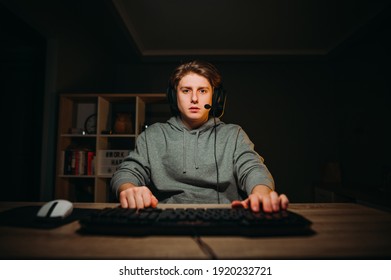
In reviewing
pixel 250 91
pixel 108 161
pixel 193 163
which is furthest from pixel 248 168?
pixel 250 91

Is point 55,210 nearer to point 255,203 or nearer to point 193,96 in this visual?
point 255,203

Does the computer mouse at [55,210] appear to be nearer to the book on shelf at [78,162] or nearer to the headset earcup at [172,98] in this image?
the headset earcup at [172,98]

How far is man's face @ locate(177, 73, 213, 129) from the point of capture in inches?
50.4

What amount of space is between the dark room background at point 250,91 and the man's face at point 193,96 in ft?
4.49

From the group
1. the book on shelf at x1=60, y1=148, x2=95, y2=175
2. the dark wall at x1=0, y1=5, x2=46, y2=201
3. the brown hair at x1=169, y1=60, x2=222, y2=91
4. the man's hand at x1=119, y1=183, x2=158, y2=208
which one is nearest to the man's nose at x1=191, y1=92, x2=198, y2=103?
the brown hair at x1=169, y1=60, x2=222, y2=91

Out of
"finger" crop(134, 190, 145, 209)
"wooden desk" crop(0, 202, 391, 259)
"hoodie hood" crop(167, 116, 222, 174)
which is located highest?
"hoodie hood" crop(167, 116, 222, 174)

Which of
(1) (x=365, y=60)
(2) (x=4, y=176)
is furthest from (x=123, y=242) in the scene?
(1) (x=365, y=60)

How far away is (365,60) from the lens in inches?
110

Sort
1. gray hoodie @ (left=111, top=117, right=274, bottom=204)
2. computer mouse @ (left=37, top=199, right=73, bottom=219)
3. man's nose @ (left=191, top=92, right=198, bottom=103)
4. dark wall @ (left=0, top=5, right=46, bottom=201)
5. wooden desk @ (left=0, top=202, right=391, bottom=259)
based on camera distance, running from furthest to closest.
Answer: dark wall @ (left=0, top=5, right=46, bottom=201) → man's nose @ (left=191, top=92, right=198, bottom=103) → gray hoodie @ (left=111, top=117, right=274, bottom=204) → computer mouse @ (left=37, top=199, right=73, bottom=219) → wooden desk @ (left=0, top=202, right=391, bottom=259)

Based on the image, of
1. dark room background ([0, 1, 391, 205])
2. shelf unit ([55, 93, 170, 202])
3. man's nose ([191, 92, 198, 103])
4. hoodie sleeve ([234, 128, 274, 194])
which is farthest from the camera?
shelf unit ([55, 93, 170, 202])

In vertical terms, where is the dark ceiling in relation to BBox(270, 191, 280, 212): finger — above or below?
above

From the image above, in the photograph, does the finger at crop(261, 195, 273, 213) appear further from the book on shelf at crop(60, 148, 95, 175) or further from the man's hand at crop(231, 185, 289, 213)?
the book on shelf at crop(60, 148, 95, 175)

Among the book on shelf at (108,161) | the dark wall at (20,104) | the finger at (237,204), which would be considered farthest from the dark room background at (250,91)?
the finger at (237,204)
